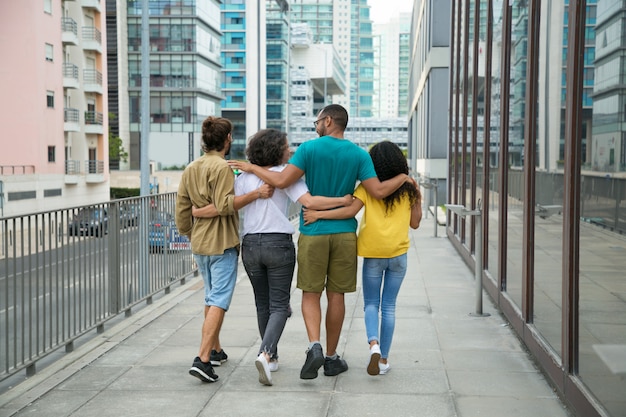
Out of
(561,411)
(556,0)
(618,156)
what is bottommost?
(561,411)

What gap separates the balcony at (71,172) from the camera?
5488 cm

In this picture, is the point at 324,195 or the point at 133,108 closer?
the point at 324,195

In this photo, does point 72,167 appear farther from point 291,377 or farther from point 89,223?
point 291,377

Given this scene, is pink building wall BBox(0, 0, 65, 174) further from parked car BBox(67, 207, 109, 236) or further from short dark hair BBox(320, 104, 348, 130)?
short dark hair BBox(320, 104, 348, 130)

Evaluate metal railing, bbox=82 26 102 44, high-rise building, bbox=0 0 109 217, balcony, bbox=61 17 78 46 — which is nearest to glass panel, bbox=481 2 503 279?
high-rise building, bbox=0 0 109 217

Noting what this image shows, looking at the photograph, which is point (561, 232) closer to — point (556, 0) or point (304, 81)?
point (556, 0)

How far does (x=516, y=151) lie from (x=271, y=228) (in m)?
3.46

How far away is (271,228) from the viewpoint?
5.88 meters

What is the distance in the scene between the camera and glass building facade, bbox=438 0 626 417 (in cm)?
436

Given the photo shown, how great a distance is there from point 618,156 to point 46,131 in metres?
50.7

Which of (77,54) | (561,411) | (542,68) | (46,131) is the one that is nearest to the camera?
(561,411)

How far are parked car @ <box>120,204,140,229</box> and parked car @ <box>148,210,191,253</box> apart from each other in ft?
1.77

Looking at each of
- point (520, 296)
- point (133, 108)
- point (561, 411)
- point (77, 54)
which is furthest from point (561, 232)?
point (133, 108)

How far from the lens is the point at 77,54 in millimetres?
57156
